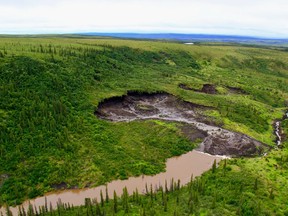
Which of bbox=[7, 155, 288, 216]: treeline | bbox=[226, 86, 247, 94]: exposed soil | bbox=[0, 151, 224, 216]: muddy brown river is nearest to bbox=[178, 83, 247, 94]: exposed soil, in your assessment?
bbox=[226, 86, 247, 94]: exposed soil

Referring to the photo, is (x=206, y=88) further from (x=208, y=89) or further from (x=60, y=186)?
(x=60, y=186)

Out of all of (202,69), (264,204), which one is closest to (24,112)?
(264,204)

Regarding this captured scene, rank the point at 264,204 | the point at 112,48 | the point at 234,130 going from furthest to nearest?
the point at 112,48 → the point at 234,130 → the point at 264,204

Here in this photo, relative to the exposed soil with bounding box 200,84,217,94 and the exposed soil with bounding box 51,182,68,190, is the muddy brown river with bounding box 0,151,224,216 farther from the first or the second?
the exposed soil with bounding box 200,84,217,94

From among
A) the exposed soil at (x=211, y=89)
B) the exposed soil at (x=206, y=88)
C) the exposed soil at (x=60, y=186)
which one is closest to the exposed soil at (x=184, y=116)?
the exposed soil at (x=206, y=88)

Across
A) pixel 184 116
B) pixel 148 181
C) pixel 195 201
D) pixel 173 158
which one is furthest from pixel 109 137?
pixel 195 201

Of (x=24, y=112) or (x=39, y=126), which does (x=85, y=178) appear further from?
(x=24, y=112)

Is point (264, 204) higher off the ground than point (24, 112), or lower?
lower

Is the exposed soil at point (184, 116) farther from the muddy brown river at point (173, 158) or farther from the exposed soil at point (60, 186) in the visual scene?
the exposed soil at point (60, 186)
